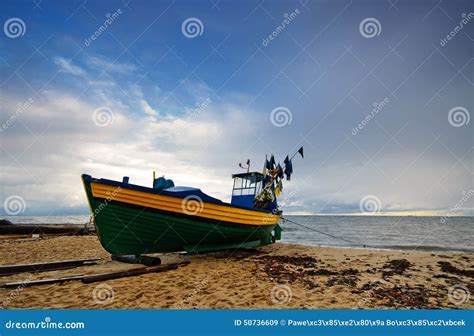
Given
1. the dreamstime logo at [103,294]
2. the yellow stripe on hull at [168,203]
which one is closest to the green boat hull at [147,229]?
the yellow stripe on hull at [168,203]

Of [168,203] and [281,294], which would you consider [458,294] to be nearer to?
[281,294]

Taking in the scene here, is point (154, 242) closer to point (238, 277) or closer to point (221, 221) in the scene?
point (221, 221)

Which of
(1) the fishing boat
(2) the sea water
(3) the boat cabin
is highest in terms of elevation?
(3) the boat cabin

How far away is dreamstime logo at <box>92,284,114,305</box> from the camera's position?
545cm

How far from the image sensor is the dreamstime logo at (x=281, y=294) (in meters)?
5.69

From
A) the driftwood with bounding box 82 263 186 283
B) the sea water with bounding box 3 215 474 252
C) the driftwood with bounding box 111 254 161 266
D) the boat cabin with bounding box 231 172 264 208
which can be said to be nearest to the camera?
the driftwood with bounding box 82 263 186 283

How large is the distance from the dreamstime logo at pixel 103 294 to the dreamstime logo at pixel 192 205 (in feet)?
11.6

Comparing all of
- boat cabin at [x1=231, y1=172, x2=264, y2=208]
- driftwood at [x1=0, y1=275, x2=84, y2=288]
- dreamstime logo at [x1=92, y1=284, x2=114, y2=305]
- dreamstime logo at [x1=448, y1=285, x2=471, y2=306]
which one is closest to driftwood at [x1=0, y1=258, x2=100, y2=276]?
driftwood at [x1=0, y1=275, x2=84, y2=288]

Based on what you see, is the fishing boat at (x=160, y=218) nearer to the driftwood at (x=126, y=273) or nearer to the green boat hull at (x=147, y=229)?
the green boat hull at (x=147, y=229)

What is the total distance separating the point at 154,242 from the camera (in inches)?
363

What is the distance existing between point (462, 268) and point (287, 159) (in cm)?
941

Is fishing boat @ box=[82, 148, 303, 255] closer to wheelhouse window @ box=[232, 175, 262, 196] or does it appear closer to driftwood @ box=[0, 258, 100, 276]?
driftwood @ box=[0, 258, 100, 276]

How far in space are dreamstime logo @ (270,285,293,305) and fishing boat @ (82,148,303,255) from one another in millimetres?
4140

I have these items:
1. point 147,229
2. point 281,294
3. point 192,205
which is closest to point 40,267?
point 147,229
